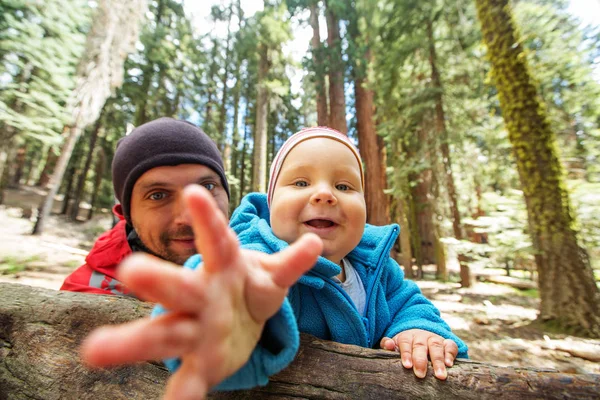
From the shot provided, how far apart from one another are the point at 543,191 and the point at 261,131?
28.4 feet

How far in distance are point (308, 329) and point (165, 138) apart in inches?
59.6

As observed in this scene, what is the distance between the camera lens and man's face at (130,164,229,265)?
1767 millimetres

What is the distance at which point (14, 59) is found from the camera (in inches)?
423

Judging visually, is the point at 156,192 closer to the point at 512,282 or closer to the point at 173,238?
the point at 173,238

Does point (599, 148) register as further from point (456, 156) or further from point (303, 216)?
point (303, 216)

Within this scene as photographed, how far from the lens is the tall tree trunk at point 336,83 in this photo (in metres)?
10.1

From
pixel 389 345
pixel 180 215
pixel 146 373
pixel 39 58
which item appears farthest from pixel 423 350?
pixel 39 58

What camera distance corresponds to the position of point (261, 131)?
10.9 metres

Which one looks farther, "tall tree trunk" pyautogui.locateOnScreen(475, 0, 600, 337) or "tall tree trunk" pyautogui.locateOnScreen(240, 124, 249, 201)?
"tall tree trunk" pyautogui.locateOnScreen(240, 124, 249, 201)

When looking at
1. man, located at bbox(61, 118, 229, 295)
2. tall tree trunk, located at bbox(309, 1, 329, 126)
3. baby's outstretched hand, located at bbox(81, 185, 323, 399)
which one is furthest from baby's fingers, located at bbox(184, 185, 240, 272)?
tall tree trunk, located at bbox(309, 1, 329, 126)

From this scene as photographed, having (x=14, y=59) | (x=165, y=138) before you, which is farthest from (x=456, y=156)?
(x=14, y=59)

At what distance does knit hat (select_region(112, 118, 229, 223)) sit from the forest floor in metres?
3.17

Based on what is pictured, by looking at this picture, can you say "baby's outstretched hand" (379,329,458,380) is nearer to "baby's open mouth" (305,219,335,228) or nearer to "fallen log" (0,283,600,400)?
"fallen log" (0,283,600,400)

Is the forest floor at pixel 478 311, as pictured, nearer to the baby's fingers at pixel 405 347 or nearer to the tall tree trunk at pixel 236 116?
the baby's fingers at pixel 405 347
